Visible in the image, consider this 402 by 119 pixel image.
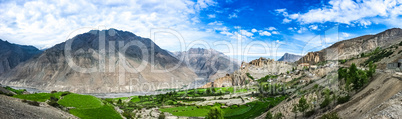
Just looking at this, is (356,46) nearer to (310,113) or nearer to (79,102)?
(310,113)

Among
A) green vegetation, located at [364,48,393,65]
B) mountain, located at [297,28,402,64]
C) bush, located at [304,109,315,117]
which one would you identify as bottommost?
bush, located at [304,109,315,117]

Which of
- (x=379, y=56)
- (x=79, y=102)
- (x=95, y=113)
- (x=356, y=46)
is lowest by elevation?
(x=95, y=113)

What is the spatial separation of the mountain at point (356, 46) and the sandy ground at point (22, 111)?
525ft

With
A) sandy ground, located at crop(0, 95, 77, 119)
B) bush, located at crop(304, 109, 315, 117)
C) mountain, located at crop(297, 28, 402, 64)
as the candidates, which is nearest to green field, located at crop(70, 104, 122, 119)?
sandy ground, located at crop(0, 95, 77, 119)

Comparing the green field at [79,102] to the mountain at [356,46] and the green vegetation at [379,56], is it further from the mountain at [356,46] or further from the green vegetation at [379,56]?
the mountain at [356,46]

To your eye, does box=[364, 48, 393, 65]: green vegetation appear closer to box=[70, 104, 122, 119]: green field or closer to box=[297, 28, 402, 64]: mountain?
box=[297, 28, 402, 64]: mountain

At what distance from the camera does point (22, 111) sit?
16891mm

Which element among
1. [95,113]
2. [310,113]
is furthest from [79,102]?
[310,113]

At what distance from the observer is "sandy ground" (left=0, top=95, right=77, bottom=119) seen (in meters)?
15.3

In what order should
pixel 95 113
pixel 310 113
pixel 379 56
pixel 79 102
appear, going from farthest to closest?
pixel 379 56
pixel 310 113
pixel 79 102
pixel 95 113

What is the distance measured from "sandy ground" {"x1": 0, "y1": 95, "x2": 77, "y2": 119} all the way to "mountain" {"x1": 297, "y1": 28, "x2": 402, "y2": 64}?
15995 cm

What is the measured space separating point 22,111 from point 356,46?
180m

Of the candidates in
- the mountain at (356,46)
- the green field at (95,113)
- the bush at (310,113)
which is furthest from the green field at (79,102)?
the mountain at (356,46)

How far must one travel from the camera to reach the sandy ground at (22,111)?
15.3 meters
